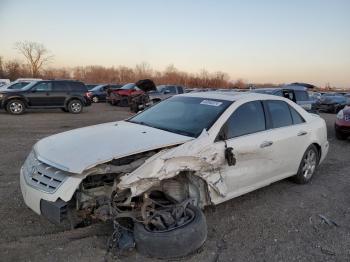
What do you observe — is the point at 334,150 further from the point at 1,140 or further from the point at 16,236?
the point at 1,140

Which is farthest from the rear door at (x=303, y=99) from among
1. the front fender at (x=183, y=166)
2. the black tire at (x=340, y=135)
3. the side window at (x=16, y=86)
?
the side window at (x=16, y=86)

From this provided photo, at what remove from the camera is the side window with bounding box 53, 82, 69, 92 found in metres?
18.6

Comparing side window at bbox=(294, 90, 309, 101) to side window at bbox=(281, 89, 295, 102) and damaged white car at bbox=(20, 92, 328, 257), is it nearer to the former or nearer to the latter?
side window at bbox=(281, 89, 295, 102)

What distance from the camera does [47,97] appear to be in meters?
18.3

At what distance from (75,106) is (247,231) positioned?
16.5m

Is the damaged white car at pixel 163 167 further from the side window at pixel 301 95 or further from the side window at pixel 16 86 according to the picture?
the side window at pixel 16 86

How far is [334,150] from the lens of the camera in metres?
9.36

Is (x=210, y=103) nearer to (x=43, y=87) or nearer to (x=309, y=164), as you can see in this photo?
(x=309, y=164)

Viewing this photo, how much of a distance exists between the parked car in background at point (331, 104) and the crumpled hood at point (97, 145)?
23.4 m

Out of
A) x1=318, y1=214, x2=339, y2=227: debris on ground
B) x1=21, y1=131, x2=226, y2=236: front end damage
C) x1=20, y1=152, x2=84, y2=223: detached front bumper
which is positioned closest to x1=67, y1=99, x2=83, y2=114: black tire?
x1=21, y1=131, x2=226, y2=236: front end damage

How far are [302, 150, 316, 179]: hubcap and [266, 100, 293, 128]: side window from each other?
31.3 inches

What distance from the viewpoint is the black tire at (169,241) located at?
3477 mm

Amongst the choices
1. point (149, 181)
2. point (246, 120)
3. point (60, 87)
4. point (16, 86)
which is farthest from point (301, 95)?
point (149, 181)

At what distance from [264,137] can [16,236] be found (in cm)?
330
